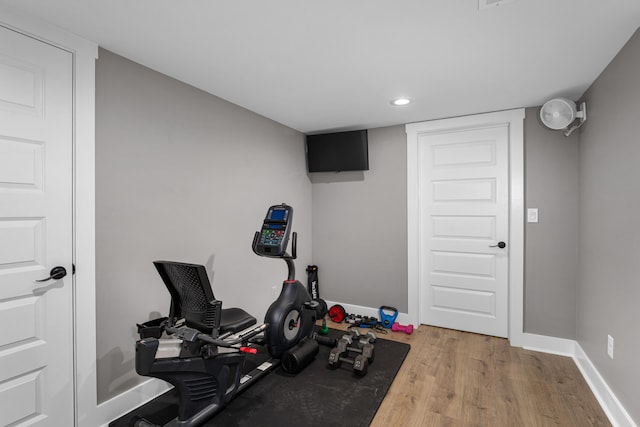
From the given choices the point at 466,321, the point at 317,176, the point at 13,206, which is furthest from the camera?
the point at 317,176

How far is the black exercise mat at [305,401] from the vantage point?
1.96 metres

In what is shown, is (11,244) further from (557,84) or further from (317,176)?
(557,84)

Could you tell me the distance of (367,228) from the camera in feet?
12.5

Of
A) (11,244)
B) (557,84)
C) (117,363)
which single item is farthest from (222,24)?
(557,84)

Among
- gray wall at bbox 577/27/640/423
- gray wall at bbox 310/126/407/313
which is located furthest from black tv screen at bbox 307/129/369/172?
gray wall at bbox 577/27/640/423

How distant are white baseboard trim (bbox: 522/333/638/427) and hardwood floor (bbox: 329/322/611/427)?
1.9 inches

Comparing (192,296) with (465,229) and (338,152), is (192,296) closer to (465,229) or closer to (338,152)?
(338,152)

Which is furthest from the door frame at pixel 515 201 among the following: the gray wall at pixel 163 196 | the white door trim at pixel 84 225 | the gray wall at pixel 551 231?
the white door trim at pixel 84 225

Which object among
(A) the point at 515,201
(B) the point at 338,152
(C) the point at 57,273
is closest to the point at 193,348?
(C) the point at 57,273

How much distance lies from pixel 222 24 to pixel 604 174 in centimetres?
265

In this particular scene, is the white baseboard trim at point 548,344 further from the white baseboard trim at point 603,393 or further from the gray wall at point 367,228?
the gray wall at point 367,228

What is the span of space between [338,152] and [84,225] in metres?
2.66

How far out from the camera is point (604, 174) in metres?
2.16

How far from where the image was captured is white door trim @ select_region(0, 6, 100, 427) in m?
1.78
